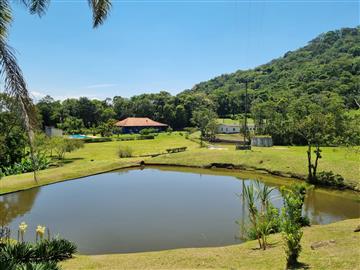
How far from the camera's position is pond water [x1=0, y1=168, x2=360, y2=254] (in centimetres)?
1463

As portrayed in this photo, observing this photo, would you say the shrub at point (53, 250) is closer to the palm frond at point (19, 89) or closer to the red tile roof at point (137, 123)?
the palm frond at point (19, 89)

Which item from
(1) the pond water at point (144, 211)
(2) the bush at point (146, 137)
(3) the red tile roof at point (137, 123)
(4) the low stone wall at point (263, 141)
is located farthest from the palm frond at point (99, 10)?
(3) the red tile roof at point (137, 123)

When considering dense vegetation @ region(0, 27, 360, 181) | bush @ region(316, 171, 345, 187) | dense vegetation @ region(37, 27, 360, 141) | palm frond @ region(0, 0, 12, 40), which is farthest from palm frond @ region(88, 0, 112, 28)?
dense vegetation @ region(37, 27, 360, 141)

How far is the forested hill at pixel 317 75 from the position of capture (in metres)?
71.5

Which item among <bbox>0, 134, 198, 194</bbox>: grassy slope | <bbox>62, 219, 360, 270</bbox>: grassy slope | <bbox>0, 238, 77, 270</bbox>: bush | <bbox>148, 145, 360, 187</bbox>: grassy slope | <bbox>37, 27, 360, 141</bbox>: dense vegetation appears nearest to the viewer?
<bbox>62, 219, 360, 270</bbox>: grassy slope

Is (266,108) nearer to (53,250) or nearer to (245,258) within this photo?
(245,258)

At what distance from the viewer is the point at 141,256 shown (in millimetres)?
11258

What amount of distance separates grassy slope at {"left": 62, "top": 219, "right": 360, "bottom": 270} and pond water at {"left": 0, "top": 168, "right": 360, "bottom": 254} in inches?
100.0

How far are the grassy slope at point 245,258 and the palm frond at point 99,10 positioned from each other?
6748 millimetres

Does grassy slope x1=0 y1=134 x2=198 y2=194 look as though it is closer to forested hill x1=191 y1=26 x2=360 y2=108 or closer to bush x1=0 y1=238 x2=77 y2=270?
bush x1=0 y1=238 x2=77 y2=270

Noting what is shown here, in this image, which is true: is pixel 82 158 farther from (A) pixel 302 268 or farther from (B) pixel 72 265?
(A) pixel 302 268

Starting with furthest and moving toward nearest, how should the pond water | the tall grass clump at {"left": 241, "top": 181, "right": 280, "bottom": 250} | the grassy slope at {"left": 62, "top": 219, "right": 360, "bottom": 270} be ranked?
the pond water < the tall grass clump at {"left": 241, "top": 181, "right": 280, "bottom": 250} < the grassy slope at {"left": 62, "top": 219, "right": 360, "bottom": 270}

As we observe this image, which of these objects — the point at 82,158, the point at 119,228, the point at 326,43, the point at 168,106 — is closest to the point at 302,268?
the point at 119,228

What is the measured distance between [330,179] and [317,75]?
221 feet
